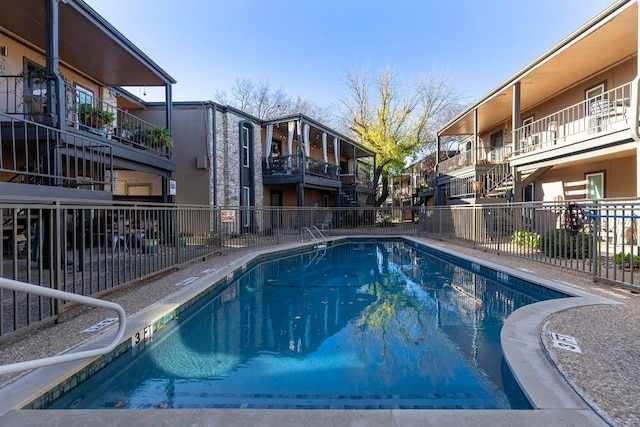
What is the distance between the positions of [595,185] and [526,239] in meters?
5.56

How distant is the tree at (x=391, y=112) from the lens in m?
25.8

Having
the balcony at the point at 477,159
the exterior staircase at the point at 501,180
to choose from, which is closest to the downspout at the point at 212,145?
the balcony at the point at 477,159

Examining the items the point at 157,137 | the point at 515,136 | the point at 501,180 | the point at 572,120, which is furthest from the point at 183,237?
the point at 572,120

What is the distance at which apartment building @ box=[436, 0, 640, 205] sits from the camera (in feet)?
29.3

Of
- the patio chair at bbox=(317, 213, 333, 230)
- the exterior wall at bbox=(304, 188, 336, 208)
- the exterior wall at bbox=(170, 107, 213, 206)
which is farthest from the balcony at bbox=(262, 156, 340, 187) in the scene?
the exterior wall at bbox=(170, 107, 213, 206)

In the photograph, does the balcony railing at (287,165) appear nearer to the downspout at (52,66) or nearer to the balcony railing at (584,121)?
the balcony railing at (584,121)

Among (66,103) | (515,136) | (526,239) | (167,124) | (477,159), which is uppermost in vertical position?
(167,124)

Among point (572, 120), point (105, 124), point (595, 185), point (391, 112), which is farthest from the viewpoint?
point (391, 112)

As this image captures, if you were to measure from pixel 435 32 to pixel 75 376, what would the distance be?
30767 millimetres

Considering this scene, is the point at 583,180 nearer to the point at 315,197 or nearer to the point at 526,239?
the point at 526,239

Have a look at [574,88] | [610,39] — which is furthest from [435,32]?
[610,39]

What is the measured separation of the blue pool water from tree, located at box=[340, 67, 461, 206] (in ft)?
64.2

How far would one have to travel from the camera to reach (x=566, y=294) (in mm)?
5633

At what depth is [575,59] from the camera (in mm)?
10648
